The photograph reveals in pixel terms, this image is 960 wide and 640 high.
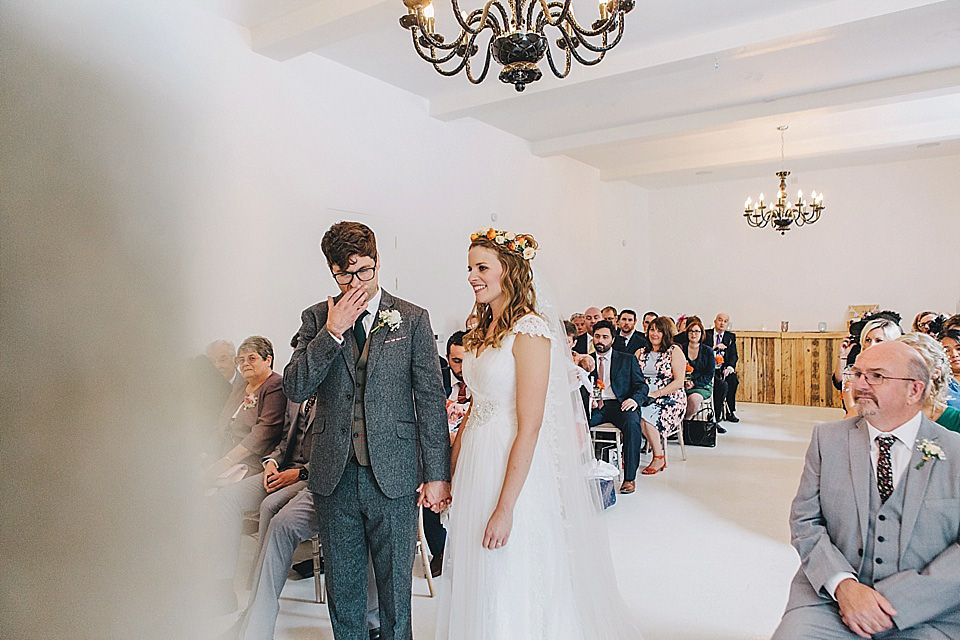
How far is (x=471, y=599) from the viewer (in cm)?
211

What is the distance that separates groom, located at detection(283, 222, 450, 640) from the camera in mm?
2014

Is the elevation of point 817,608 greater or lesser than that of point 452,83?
lesser

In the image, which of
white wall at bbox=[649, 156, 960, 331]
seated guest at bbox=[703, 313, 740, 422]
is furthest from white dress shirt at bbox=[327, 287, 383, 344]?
white wall at bbox=[649, 156, 960, 331]

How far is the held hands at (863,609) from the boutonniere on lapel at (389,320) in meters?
1.47

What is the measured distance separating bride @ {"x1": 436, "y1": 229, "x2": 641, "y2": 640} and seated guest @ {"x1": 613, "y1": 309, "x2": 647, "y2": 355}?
3835 mm

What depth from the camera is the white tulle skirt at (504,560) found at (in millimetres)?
2057

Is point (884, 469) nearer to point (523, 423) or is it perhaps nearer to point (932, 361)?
point (932, 361)

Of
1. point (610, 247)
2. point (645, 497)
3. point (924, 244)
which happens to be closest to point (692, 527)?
point (645, 497)

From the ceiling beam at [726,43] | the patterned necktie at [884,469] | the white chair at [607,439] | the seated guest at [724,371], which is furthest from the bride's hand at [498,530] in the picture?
the seated guest at [724,371]

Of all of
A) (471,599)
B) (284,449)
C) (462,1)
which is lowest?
(471,599)

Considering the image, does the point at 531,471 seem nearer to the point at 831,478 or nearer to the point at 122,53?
the point at 831,478

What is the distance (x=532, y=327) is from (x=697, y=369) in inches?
201

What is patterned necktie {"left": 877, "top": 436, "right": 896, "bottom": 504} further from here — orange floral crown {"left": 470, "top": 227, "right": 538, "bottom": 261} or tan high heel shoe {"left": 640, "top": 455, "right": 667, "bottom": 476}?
tan high heel shoe {"left": 640, "top": 455, "right": 667, "bottom": 476}

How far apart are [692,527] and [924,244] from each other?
259 inches
